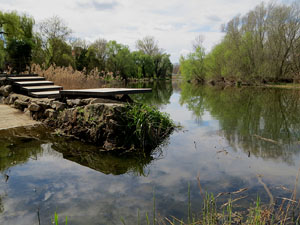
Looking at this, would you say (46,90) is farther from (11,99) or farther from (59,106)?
(59,106)

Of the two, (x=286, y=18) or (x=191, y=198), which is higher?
(x=286, y=18)

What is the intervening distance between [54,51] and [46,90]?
2725 centimetres

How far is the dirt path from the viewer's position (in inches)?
267

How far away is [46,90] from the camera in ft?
30.3

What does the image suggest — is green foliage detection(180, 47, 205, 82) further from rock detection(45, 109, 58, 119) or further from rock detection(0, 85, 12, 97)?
rock detection(45, 109, 58, 119)

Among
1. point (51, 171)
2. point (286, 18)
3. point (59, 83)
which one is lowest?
point (51, 171)

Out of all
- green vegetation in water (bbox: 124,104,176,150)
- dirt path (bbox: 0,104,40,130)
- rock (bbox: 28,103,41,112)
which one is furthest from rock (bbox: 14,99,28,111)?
green vegetation in water (bbox: 124,104,176,150)

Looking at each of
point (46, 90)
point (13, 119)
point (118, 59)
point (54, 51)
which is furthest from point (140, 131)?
point (118, 59)

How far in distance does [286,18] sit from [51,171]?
33872 mm

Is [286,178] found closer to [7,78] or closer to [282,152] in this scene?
[282,152]

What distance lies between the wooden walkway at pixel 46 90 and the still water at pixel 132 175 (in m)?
1.46

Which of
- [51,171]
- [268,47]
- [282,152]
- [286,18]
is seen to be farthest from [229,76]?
[51,171]

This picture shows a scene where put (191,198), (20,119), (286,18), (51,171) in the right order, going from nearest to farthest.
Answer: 1. (191,198)
2. (51,171)
3. (20,119)
4. (286,18)

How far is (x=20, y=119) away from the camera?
24.0 ft
